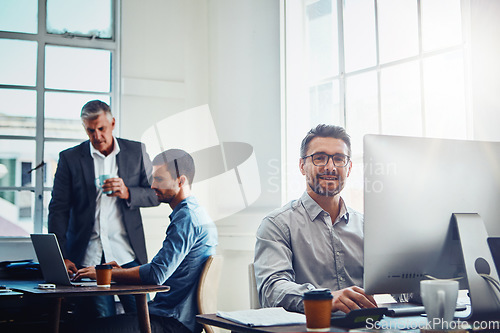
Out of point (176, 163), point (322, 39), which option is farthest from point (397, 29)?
point (176, 163)

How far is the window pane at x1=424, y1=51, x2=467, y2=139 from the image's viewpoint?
2812 mm

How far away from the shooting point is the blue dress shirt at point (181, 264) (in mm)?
2523

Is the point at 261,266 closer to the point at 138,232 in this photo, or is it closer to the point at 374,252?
the point at 374,252

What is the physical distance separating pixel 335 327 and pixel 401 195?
1.22 ft

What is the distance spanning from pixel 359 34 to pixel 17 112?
2.56m

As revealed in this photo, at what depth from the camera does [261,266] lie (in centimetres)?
187

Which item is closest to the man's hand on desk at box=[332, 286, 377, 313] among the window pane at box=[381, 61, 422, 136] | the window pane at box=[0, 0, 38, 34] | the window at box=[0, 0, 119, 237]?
the window pane at box=[381, 61, 422, 136]

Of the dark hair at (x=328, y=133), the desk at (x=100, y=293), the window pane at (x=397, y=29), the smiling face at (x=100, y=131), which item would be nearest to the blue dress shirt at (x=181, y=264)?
the desk at (x=100, y=293)

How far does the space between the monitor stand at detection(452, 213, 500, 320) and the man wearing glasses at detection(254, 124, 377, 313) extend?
1.79ft

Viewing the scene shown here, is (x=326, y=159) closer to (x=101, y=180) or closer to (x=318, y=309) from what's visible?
(x=318, y=309)

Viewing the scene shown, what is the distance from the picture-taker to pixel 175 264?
2549 millimetres

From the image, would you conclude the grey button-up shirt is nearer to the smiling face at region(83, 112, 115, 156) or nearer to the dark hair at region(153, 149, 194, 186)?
the dark hair at region(153, 149, 194, 186)

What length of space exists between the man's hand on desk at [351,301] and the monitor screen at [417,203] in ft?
0.21

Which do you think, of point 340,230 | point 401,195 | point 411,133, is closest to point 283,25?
point 411,133
